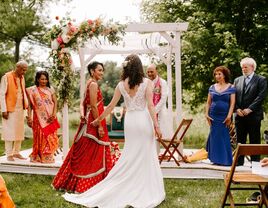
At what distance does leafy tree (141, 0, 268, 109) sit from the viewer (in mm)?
14266

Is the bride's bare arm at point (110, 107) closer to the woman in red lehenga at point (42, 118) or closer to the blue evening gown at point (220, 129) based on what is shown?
the woman in red lehenga at point (42, 118)

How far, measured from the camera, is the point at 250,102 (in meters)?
8.72

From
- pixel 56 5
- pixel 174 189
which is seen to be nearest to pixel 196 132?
pixel 56 5

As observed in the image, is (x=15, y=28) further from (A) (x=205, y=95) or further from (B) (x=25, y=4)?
(A) (x=205, y=95)

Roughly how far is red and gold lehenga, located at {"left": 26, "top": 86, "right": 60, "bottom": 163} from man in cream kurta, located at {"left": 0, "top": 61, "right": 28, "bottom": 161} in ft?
1.81

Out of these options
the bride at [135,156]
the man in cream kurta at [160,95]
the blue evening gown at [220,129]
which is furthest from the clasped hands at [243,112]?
the bride at [135,156]

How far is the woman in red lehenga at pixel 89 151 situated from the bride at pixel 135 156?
703 millimetres

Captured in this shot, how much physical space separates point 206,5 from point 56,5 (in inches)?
227

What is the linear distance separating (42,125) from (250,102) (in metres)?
3.79

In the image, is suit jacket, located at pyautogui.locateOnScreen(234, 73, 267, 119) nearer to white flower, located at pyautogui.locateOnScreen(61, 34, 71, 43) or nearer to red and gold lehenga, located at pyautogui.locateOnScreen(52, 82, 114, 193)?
red and gold lehenga, located at pyautogui.locateOnScreen(52, 82, 114, 193)

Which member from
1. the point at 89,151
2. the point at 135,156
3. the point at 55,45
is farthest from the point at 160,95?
the point at 135,156

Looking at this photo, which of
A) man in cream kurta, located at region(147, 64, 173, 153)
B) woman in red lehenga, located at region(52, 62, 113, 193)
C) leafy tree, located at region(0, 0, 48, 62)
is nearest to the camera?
woman in red lehenga, located at region(52, 62, 113, 193)

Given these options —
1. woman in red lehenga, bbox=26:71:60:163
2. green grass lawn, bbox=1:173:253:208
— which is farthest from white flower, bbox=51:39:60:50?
green grass lawn, bbox=1:173:253:208

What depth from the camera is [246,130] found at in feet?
29.0
